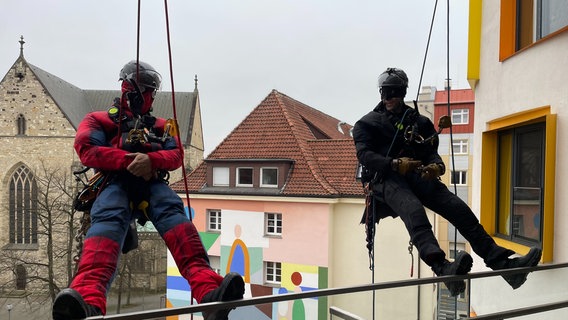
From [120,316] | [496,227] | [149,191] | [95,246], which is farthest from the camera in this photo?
[496,227]

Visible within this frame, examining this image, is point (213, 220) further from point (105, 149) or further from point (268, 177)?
point (105, 149)

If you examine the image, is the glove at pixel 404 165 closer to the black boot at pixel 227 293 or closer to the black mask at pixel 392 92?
the black mask at pixel 392 92

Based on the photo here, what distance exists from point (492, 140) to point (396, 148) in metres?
2.20

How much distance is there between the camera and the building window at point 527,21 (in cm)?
385

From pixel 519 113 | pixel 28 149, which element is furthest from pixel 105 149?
pixel 28 149

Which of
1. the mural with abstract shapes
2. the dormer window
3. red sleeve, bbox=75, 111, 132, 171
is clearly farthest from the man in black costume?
the dormer window

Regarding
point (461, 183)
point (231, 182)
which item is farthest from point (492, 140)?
point (461, 183)

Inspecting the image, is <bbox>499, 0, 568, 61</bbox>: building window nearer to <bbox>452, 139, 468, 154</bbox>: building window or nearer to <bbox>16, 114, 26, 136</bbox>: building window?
<bbox>452, 139, 468, 154</bbox>: building window

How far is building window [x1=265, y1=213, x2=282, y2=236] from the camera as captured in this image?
47.3 feet

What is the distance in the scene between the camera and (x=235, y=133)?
16.4 metres

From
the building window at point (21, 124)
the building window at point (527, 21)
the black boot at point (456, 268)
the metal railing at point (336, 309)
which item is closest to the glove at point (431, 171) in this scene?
the black boot at point (456, 268)

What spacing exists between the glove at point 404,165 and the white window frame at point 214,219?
1249 cm

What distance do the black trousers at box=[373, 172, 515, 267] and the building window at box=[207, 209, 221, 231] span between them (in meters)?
12.2

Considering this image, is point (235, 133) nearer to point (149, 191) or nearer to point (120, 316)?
point (149, 191)
